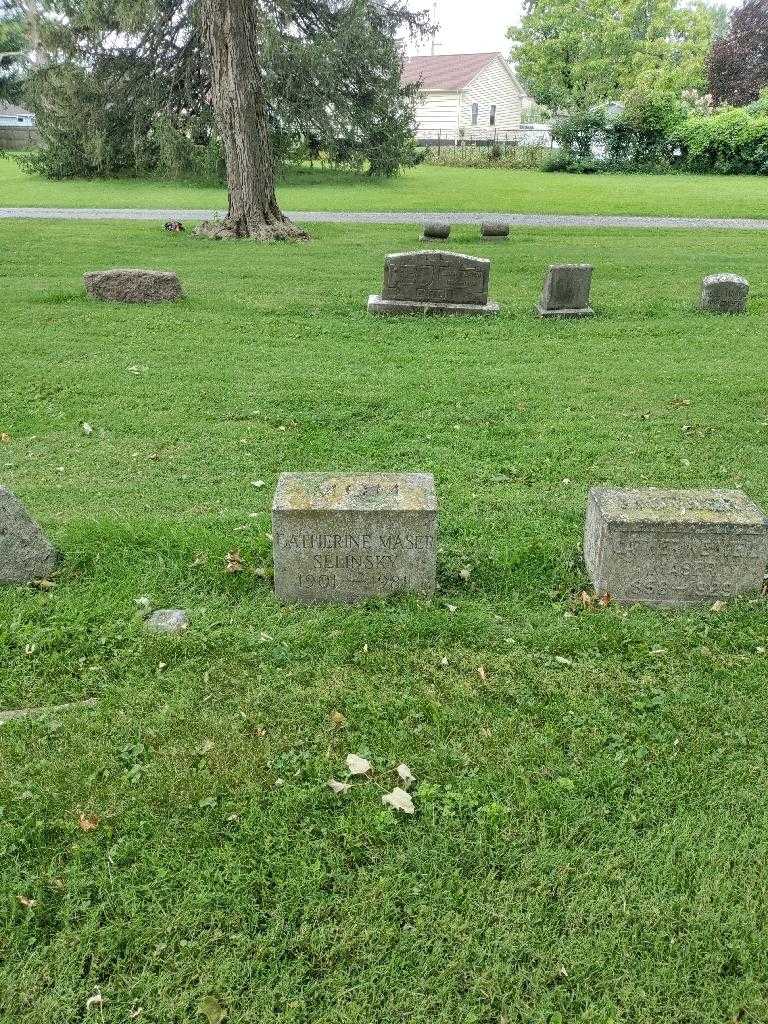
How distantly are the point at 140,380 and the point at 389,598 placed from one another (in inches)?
209

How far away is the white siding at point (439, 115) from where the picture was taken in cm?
5972

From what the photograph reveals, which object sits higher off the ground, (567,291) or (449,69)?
(449,69)

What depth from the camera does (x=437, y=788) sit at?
10.8 ft

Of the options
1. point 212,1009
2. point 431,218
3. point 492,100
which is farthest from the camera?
point 492,100

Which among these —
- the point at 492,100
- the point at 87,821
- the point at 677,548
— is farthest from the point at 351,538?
the point at 492,100

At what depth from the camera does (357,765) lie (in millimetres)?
3404

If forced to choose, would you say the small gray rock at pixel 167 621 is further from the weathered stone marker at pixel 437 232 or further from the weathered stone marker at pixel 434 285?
the weathered stone marker at pixel 437 232

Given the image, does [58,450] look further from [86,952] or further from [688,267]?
[688,267]

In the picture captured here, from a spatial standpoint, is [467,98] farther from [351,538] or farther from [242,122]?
[351,538]

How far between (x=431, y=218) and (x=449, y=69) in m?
47.9

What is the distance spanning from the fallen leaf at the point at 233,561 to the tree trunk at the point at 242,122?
14.2 metres

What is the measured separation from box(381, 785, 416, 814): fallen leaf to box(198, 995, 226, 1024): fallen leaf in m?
0.95

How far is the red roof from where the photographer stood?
5950cm

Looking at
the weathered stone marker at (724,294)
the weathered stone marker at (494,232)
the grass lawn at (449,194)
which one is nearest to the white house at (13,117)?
the grass lawn at (449,194)
